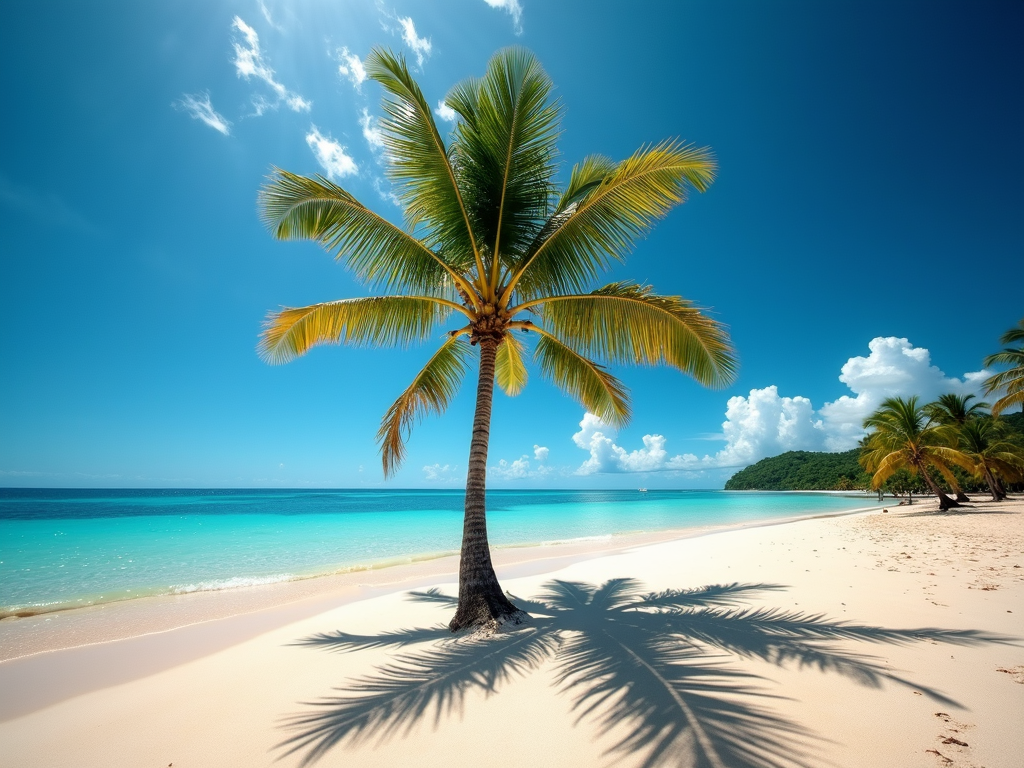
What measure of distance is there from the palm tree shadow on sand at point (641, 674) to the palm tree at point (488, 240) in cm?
98

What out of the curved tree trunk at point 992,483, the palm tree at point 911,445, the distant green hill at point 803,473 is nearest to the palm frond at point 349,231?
the palm tree at point 911,445

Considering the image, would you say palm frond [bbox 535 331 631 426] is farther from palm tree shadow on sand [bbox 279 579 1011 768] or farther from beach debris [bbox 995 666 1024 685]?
beach debris [bbox 995 666 1024 685]

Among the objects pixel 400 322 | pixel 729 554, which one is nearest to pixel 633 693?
pixel 400 322

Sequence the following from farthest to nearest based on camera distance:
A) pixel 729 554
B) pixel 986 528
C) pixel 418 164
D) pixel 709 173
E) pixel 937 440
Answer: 1. pixel 937 440
2. pixel 986 528
3. pixel 729 554
4. pixel 418 164
5. pixel 709 173

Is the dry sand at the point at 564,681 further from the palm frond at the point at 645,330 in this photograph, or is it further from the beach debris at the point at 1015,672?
the palm frond at the point at 645,330

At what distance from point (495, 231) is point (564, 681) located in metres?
5.41

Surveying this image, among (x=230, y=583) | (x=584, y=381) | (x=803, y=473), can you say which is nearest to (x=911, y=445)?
(x=584, y=381)

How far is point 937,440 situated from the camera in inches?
753

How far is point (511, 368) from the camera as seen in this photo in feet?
29.0

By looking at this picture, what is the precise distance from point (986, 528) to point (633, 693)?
15.1 meters

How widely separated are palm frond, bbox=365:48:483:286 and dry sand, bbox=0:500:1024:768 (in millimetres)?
4756

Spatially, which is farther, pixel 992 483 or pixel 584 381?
pixel 992 483

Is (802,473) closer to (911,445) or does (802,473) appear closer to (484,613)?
(911,445)

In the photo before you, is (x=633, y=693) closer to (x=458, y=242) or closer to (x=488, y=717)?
(x=488, y=717)
